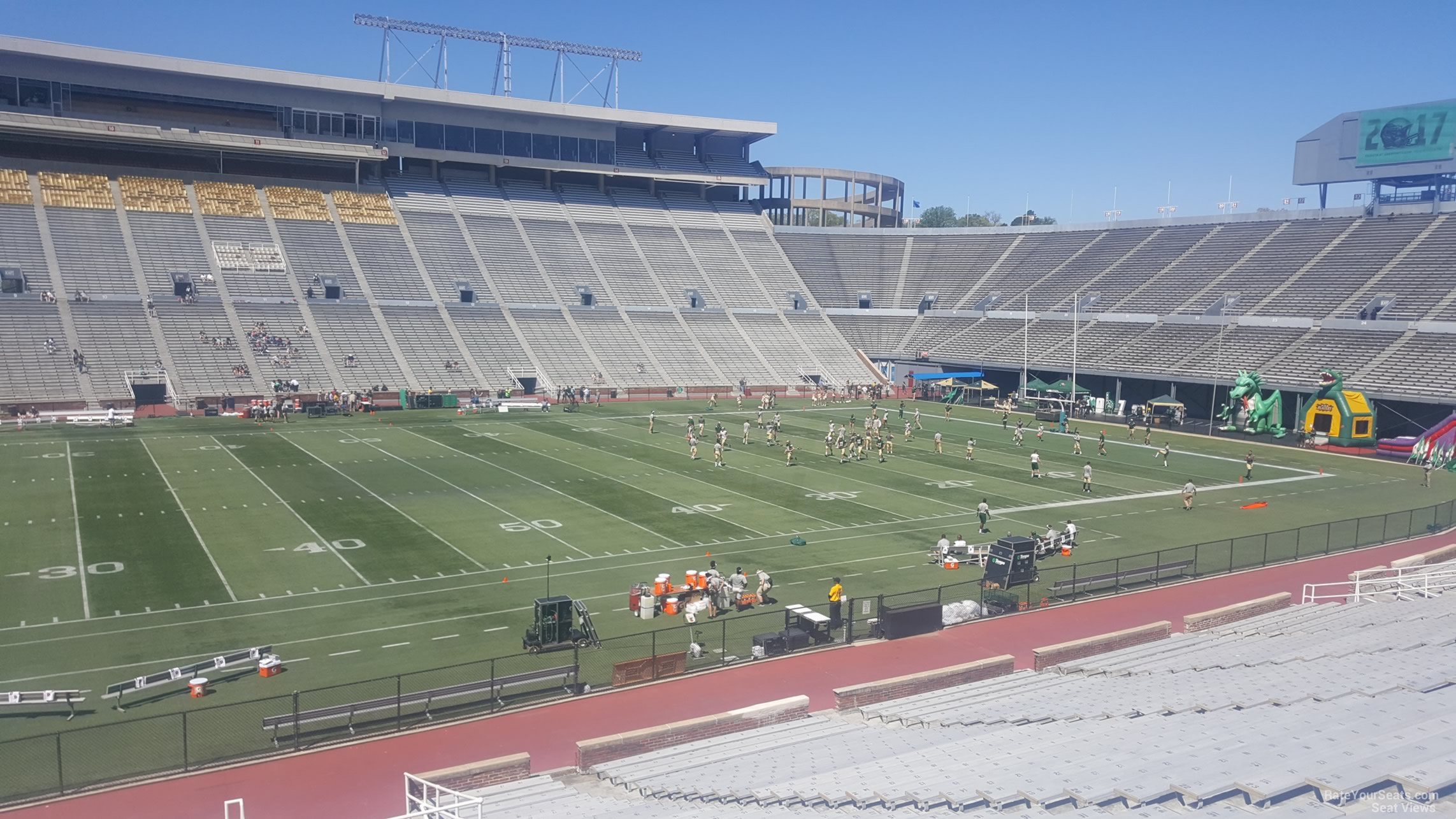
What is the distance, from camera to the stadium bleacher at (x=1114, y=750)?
9391 millimetres

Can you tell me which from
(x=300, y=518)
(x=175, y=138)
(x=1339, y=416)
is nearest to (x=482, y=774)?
(x=300, y=518)

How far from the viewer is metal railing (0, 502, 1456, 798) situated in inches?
611

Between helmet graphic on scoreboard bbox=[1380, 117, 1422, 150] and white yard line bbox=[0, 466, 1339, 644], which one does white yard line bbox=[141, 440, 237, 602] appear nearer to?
white yard line bbox=[0, 466, 1339, 644]

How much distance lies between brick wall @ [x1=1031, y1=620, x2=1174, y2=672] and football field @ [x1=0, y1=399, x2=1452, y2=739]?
21.3 ft

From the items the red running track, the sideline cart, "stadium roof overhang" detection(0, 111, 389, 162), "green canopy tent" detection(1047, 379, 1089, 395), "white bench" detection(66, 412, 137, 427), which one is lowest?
the red running track

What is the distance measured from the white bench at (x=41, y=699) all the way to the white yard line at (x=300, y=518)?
8067 millimetres

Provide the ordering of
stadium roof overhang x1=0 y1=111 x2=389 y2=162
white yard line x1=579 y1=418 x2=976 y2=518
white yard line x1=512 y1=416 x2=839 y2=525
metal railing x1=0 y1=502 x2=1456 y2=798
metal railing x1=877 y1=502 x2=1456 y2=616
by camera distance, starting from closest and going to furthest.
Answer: metal railing x1=0 y1=502 x2=1456 y2=798, metal railing x1=877 y1=502 x2=1456 y2=616, white yard line x1=512 y1=416 x2=839 y2=525, white yard line x1=579 y1=418 x2=976 y2=518, stadium roof overhang x1=0 y1=111 x2=389 y2=162

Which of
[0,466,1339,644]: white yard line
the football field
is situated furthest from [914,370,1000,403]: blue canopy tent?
[0,466,1339,644]: white yard line

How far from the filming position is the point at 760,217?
9444 cm

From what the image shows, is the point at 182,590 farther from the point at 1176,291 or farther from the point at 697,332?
the point at 1176,291

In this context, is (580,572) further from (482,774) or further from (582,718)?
(482,774)

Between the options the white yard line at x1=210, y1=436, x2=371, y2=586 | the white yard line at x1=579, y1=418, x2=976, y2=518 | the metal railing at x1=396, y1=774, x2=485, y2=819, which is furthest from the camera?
the white yard line at x1=579, y1=418, x2=976, y2=518

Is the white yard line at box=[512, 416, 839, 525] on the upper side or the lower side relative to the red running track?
upper

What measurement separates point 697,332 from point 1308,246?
42.3 metres
